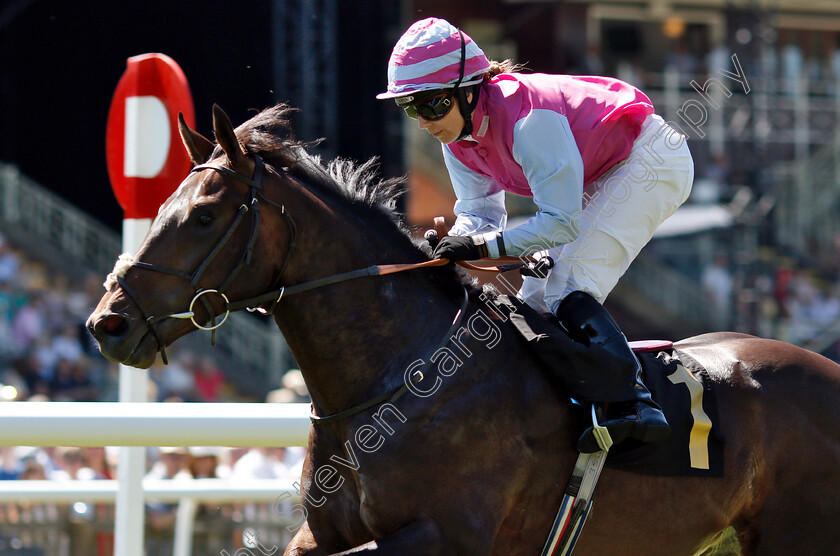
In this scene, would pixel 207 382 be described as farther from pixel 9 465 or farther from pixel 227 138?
pixel 227 138

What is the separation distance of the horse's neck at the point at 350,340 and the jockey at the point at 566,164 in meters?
0.27

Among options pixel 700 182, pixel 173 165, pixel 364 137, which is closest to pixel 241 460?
pixel 173 165

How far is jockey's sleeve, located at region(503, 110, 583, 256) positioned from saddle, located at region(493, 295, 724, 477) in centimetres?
27

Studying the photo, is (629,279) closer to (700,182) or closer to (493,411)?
(700,182)

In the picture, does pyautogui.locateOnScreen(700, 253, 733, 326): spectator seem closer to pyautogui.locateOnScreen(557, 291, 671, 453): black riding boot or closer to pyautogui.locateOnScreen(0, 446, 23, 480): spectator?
pyautogui.locateOnScreen(0, 446, 23, 480): spectator

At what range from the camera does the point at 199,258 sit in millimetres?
2758

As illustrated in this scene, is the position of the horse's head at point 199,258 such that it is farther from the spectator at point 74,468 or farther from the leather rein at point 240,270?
Result: the spectator at point 74,468

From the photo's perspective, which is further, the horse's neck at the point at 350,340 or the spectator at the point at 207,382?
the spectator at the point at 207,382

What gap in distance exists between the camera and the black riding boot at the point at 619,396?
2992 millimetres

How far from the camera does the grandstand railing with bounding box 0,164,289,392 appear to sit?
12.5 m

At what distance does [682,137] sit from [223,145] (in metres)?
1.60

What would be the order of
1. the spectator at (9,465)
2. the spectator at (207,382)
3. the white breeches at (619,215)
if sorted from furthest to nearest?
the spectator at (207,382), the spectator at (9,465), the white breeches at (619,215)

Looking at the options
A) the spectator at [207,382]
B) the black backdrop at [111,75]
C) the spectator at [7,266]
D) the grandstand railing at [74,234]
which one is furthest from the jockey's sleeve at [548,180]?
the grandstand railing at [74,234]

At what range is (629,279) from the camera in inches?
582
